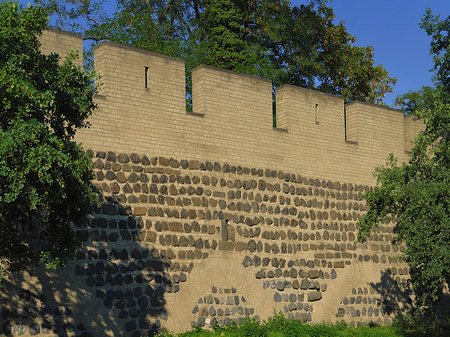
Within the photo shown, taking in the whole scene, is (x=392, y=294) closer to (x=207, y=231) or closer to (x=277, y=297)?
(x=277, y=297)

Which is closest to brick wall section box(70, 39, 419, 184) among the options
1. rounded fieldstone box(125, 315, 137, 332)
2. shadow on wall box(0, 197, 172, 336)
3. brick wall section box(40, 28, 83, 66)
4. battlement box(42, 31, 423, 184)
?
battlement box(42, 31, 423, 184)

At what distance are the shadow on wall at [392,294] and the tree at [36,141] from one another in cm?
1101

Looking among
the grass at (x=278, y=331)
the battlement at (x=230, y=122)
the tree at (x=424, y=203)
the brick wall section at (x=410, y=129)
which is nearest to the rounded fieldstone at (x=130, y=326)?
the grass at (x=278, y=331)

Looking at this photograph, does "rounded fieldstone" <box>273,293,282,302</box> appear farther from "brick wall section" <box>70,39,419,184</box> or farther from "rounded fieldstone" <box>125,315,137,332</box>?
"rounded fieldstone" <box>125,315,137,332</box>

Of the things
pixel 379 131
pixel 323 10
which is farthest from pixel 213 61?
pixel 379 131

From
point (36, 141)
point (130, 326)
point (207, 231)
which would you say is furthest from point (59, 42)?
point (130, 326)

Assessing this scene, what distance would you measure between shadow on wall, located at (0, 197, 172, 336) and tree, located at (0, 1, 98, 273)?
2.36 meters

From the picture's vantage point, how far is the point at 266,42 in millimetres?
27438

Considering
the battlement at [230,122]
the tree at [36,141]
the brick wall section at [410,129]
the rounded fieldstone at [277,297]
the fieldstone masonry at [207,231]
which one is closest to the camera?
the tree at [36,141]

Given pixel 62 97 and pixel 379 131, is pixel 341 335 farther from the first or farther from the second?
pixel 62 97

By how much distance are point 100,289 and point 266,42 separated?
15.9 metres

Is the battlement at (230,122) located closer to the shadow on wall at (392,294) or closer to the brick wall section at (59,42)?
the brick wall section at (59,42)

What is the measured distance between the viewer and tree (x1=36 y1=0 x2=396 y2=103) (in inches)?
1018

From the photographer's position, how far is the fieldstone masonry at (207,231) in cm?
1364
